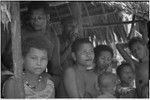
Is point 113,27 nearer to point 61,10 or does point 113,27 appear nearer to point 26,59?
point 61,10

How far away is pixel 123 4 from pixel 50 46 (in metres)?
1.34

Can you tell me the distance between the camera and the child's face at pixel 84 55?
12.9 ft

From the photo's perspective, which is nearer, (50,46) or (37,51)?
(37,51)

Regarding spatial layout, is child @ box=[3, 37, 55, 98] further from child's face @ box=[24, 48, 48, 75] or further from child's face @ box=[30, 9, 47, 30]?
child's face @ box=[30, 9, 47, 30]

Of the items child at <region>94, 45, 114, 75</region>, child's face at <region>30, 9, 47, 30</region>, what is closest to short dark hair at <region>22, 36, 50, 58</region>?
child's face at <region>30, 9, 47, 30</region>

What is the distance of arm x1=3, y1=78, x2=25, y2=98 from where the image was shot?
3135 millimetres

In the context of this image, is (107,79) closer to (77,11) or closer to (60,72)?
(60,72)

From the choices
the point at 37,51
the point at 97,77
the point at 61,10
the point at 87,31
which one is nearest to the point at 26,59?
the point at 37,51

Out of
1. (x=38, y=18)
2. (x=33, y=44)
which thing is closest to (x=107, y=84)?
(x=33, y=44)

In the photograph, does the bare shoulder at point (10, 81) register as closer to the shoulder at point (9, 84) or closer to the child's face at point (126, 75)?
the shoulder at point (9, 84)

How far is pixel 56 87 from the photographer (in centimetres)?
404

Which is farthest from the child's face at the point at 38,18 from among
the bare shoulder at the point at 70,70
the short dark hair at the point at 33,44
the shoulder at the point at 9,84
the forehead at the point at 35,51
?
the shoulder at the point at 9,84

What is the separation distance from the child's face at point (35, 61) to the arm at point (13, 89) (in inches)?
14.2

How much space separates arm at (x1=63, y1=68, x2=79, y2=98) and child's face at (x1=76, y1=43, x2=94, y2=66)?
0.66 feet
